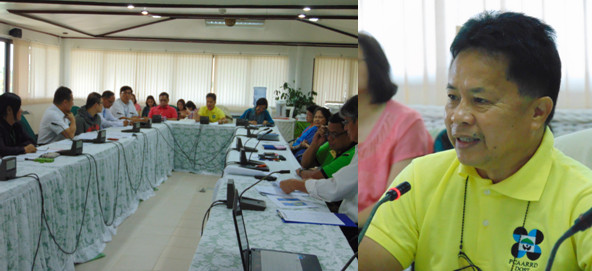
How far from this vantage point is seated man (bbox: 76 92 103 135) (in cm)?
425

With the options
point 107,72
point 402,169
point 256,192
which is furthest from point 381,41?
point 107,72

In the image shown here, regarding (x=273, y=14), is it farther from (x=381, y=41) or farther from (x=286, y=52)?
(x=381, y=41)

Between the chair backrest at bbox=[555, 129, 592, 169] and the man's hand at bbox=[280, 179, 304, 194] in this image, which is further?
the man's hand at bbox=[280, 179, 304, 194]

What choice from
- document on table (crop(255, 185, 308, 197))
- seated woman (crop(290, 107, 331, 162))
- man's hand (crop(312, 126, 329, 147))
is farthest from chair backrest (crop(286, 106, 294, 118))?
document on table (crop(255, 185, 308, 197))

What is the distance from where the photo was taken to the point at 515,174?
43 cm

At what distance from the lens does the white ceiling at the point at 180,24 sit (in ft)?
21.6

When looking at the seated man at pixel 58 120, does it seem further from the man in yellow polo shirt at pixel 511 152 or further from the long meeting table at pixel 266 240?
the man in yellow polo shirt at pixel 511 152

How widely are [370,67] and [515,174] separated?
195mm

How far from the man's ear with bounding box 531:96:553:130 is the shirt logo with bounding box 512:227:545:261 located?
10cm

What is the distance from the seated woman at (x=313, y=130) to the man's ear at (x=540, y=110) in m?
3.64

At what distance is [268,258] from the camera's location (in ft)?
4.31

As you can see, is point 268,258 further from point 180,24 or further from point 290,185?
point 180,24

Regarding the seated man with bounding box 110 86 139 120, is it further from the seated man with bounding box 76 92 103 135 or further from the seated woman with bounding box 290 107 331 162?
the seated woman with bounding box 290 107 331 162

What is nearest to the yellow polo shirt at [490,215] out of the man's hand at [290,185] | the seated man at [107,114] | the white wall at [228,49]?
the man's hand at [290,185]
